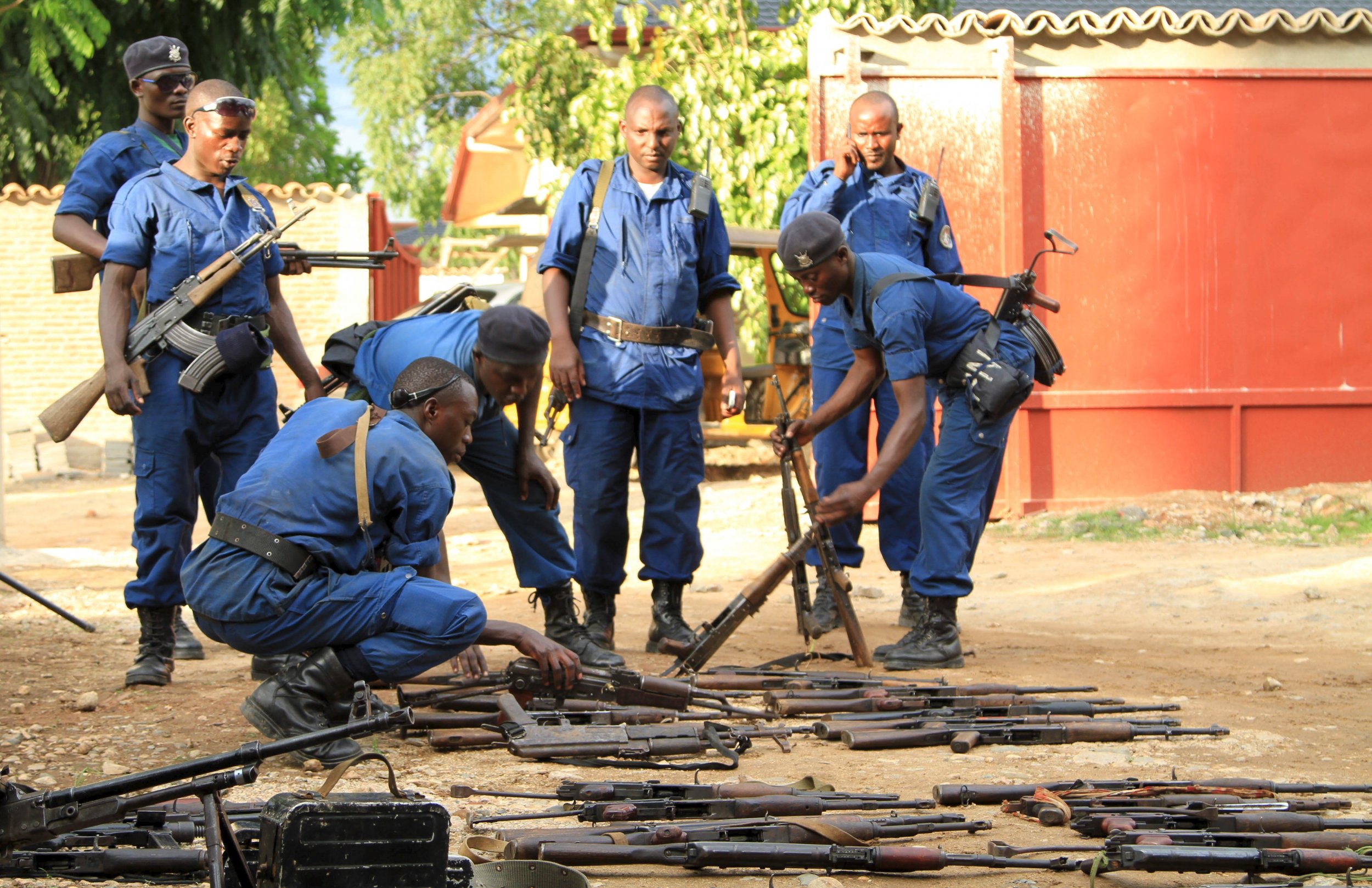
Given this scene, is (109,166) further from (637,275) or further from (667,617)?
(667,617)

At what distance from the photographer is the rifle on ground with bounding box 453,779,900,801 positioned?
3.63 meters

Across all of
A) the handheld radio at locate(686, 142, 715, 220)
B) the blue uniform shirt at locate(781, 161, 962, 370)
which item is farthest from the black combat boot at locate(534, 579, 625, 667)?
the blue uniform shirt at locate(781, 161, 962, 370)

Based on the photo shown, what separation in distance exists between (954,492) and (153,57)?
3.64 metres

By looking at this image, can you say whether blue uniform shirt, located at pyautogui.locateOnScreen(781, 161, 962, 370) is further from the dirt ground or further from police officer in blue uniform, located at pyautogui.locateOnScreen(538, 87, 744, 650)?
the dirt ground

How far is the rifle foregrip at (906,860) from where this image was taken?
10.3ft

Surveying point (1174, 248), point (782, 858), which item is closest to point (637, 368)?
point (782, 858)

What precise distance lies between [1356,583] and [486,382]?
16.5 feet

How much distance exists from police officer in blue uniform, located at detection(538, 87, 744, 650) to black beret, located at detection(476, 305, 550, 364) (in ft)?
3.00

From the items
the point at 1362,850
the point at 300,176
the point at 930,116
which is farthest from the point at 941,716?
the point at 300,176

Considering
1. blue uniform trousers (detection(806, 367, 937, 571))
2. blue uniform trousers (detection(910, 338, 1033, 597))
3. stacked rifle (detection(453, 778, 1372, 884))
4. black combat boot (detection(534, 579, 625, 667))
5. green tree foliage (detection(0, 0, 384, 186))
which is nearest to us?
stacked rifle (detection(453, 778, 1372, 884))

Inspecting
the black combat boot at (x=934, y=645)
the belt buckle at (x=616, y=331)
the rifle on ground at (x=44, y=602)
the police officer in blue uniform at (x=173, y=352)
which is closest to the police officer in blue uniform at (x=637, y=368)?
the belt buckle at (x=616, y=331)

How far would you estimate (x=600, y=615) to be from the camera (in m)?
5.91

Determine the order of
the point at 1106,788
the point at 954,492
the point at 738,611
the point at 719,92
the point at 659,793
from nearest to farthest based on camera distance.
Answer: the point at 659,793 → the point at 1106,788 → the point at 738,611 → the point at 954,492 → the point at 719,92

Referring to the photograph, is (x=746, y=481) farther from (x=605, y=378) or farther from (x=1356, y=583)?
(x=605, y=378)
